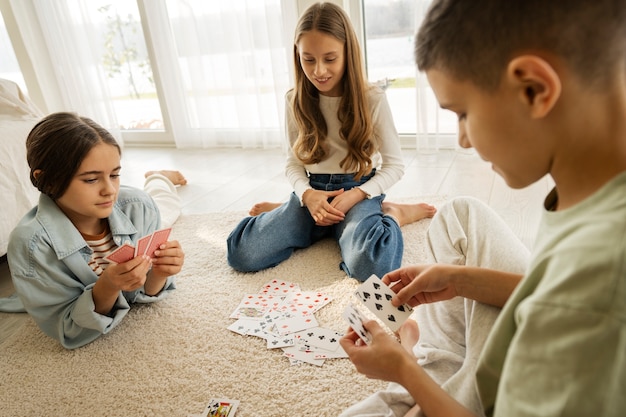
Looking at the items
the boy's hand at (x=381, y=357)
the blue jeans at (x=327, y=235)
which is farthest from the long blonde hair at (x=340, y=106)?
the boy's hand at (x=381, y=357)

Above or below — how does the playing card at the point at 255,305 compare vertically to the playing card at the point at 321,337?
below

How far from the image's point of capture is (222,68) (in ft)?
12.2

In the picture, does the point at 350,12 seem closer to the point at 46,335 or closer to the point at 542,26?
the point at 46,335

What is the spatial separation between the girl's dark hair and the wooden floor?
0.67 meters

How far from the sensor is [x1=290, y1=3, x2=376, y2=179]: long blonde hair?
5.87ft

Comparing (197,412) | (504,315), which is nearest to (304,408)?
(197,412)

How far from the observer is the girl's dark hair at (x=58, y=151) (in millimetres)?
1411

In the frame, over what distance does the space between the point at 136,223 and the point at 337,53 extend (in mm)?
1031

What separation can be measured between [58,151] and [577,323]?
1463 millimetres

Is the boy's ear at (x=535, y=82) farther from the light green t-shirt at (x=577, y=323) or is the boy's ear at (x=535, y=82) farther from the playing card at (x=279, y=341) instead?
the playing card at (x=279, y=341)

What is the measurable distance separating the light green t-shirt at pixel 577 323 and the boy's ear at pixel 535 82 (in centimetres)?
12

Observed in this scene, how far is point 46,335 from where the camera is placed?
163 cm

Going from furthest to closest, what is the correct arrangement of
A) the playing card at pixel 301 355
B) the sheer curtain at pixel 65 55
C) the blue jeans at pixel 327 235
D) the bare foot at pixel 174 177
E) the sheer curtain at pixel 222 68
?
the sheer curtain at pixel 65 55, the sheer curtain at pixel 222 68, the bare foot at pixel 174 177, the blue jeans at pixel 327 235, the playing card at pixel 301 355

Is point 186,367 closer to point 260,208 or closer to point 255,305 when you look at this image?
point 255,305
